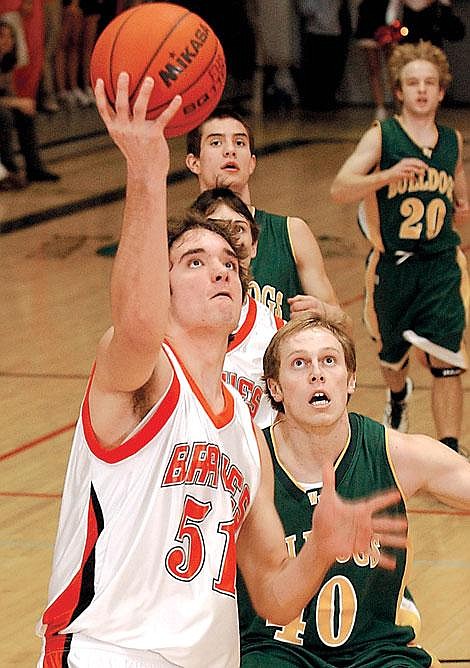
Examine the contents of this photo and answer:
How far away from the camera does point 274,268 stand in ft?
16.9

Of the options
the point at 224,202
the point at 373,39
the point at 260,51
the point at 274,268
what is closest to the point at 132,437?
the point at 224,202

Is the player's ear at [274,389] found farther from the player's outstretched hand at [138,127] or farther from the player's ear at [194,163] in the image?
the player's ear at [194,163]

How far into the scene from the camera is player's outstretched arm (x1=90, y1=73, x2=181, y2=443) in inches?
100

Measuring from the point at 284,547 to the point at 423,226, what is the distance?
3638 mm

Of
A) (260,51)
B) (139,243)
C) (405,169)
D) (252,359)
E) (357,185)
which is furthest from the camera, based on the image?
(260,51)

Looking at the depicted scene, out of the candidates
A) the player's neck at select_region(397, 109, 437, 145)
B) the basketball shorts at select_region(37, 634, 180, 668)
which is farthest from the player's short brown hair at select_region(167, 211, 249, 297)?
the player's neck at select_region(397, 109, 437, 145)

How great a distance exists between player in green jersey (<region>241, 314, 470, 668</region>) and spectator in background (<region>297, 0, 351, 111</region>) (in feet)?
49.2

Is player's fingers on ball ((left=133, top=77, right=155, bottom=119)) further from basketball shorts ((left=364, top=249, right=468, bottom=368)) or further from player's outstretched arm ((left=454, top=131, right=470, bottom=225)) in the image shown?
player's outstretched arm ((left=454, top=131, right=470, bottom=225))

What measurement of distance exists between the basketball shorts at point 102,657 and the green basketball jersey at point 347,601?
2.48 feet

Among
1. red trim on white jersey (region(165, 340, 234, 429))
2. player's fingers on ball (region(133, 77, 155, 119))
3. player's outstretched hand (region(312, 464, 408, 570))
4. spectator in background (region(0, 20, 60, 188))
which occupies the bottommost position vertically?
spectator in background (region(0, 20, 60, 188))

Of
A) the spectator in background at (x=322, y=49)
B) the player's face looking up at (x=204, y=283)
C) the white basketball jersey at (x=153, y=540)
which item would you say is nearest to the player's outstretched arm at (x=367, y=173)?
the player's face looking up at (x=204, y=283)

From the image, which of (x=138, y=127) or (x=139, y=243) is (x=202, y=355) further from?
(x=138, y=127)

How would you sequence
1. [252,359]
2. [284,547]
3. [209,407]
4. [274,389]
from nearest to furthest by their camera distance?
[209,407]
[284,547]
[274,389]
[252,359]

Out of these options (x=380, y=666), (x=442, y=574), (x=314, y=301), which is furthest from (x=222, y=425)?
(x=442, y=574)
